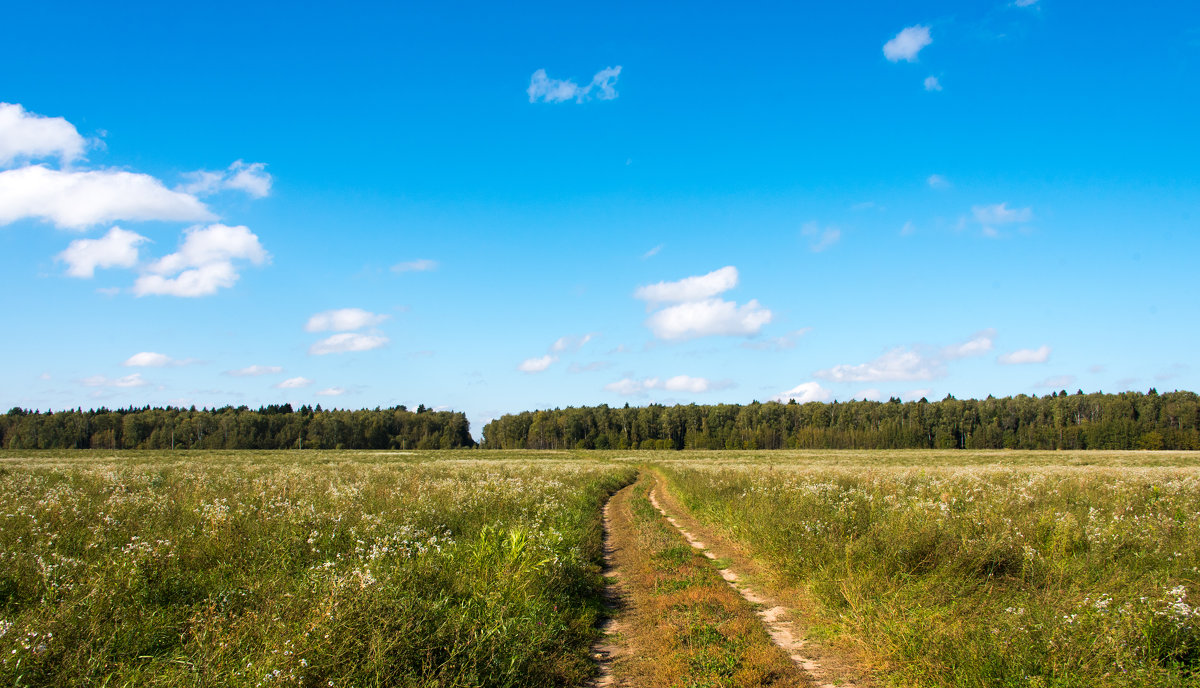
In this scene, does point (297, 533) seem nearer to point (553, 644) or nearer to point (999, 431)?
point (553, 644)

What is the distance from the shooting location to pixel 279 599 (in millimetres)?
6023

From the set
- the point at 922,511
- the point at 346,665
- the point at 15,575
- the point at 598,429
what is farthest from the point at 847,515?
the point at 598,429

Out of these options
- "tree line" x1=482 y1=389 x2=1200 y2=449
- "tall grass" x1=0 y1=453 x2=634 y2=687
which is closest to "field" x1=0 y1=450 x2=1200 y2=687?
"tall grass" x1=0 y1=453 x2=634 y2=687

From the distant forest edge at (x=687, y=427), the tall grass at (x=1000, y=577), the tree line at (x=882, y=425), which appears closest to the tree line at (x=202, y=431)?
the distant forest edge at (x=687, y=427)

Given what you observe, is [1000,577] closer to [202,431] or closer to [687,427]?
[687,427]

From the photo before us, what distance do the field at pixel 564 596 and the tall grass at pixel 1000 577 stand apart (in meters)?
0.03

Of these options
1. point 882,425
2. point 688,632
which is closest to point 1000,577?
point 688,632

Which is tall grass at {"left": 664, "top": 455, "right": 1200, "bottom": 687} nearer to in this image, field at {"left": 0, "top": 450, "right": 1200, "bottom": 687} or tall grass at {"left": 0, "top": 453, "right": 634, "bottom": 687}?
field at {"left": 0, "top": 450, "right": 1200, "bottom": 687}

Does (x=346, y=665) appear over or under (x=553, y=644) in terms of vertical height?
over

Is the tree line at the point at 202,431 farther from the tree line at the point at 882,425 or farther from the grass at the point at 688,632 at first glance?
the grass at the point at 688,632

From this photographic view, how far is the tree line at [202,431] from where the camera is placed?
→ 127 metres

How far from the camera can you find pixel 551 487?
68.7 ft

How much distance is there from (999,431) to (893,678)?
16205 centimetres

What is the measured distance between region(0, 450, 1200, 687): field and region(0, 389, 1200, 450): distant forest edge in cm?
13396
